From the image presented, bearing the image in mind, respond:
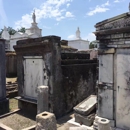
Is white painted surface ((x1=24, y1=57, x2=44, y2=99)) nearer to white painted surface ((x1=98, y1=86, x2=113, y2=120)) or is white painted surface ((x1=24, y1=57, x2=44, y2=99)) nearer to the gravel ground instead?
the gravel ground

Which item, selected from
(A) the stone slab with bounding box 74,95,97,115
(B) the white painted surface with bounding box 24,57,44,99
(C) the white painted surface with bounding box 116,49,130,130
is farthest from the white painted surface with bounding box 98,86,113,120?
(B) the white painted surface with bounding box 24,57,44,99

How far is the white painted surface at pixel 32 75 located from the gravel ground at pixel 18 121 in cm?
92

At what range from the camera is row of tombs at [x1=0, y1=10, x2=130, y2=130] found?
4090 mm

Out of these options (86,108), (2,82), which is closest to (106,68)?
(86,108)

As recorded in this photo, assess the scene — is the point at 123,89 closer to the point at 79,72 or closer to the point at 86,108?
the point at 86,108

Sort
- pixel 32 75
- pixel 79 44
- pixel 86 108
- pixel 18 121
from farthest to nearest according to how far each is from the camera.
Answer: pixel 79 44 → pixel 32 75 → pixel 18 121 → pixel 86 108

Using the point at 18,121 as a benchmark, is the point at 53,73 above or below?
above

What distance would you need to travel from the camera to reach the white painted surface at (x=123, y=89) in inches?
A: 158

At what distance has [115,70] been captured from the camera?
13.9ft

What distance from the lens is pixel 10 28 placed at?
162 feet

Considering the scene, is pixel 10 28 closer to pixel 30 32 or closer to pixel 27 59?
pixel 30 32

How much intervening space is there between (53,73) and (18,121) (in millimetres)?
2418

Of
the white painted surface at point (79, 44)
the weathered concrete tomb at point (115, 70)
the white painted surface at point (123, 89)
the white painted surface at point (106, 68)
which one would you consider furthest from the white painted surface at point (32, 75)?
the white painted surface at point (79, 44)

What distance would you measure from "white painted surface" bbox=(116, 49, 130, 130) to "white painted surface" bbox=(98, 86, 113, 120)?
20 cm
